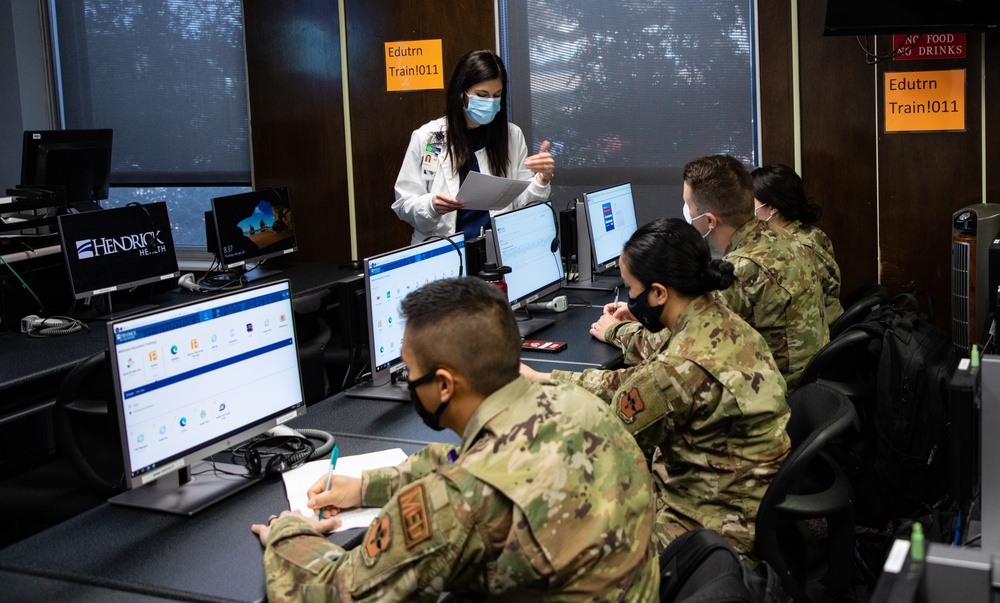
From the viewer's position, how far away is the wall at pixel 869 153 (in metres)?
4.19

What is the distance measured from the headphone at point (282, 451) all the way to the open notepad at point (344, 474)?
0.03 metres

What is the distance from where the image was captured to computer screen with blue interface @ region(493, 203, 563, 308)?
3.44 m

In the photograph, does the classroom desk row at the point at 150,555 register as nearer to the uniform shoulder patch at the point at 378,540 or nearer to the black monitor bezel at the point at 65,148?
the uniform shoulder patch at the point at 378,540

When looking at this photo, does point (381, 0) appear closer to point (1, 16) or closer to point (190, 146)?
point (190, 146)

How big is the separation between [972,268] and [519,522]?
3046 millimetres

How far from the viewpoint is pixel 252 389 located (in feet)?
7.01

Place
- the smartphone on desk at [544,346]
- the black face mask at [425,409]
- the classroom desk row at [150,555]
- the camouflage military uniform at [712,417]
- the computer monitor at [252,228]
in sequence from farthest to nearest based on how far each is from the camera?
the computer monitor at [252,228]
the smartphone on desk at [544,346]
the camouflage military uniform at [712,417]
the classroom desk row at [150,555]
the black face mask at [425,409]

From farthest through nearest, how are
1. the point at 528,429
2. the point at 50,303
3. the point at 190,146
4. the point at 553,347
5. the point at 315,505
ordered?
the point at 190,146
the point at 50,303
the point at 553,347
the point at 315,505
the point at 528,429

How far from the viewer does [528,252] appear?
361cm

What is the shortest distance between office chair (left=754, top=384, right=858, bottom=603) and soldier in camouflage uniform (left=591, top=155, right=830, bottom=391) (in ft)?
2.62

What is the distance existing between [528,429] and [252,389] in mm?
909

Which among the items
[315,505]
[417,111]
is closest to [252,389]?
[315,505]

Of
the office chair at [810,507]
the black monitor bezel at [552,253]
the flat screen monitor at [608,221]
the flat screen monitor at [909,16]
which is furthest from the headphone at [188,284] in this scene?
the office chair at [810,507]

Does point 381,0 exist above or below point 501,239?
above
